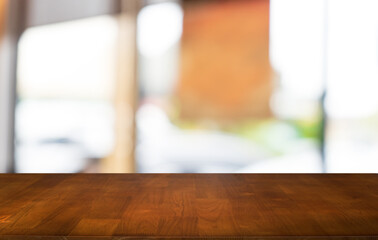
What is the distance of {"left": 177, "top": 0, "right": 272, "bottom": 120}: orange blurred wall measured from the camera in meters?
3.21

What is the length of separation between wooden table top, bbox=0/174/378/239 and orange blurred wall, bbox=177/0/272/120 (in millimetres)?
2220

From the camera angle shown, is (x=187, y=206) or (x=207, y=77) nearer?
(x=187, y=206)

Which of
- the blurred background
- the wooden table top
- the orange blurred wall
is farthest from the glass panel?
the wooden table top

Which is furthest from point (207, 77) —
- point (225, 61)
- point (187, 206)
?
point (187, 206)

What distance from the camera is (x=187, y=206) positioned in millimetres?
705

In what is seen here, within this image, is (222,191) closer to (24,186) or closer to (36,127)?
(24,186)

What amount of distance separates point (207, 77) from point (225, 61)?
A: 170 mm

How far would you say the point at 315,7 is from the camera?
10.4 feet

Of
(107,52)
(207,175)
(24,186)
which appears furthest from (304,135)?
(24,186)

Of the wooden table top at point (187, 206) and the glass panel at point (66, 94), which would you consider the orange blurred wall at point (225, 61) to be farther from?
the wooden table top at point (187, 206)

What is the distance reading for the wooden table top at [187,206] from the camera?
22.4 inches

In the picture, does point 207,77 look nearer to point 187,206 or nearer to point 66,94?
point 66,94

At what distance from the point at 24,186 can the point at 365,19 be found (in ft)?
9.57

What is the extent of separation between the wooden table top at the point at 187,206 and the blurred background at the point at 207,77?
7.30 feet
